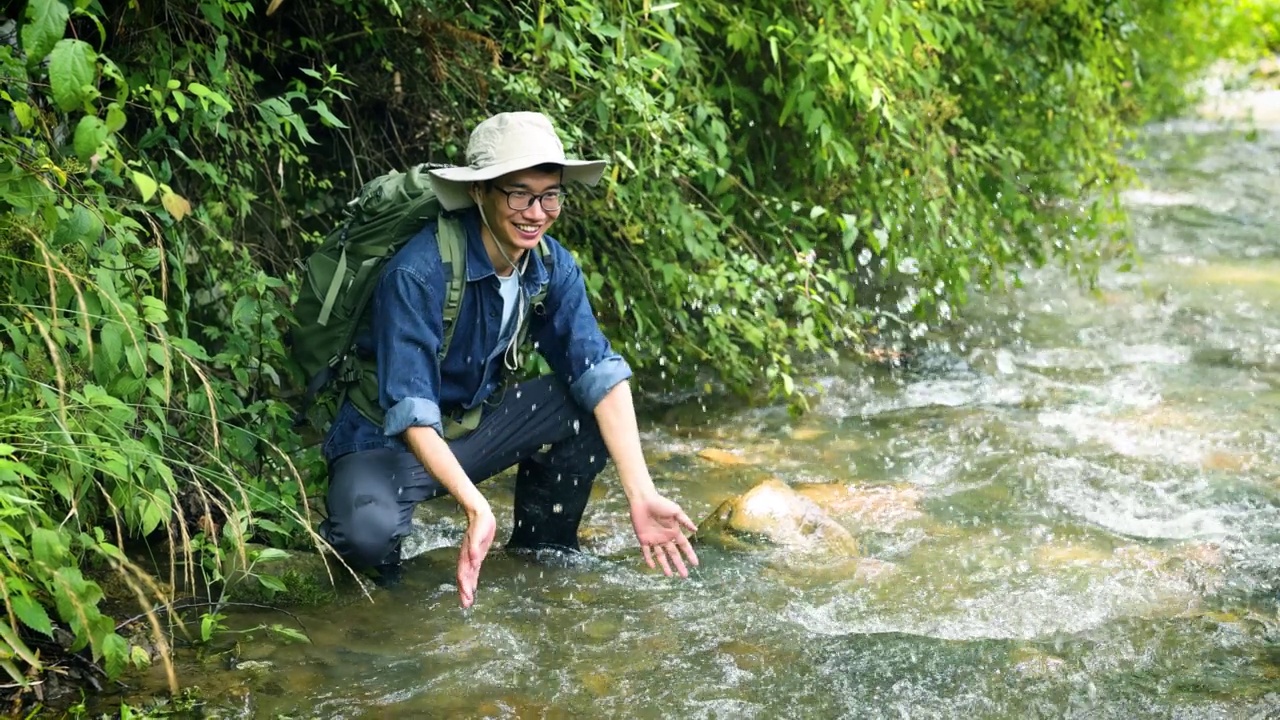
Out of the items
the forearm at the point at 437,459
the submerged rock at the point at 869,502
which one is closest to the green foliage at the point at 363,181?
the forearm at the point at 437,459

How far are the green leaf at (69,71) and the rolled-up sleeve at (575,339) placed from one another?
1649 mm

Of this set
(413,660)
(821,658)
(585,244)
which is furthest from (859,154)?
(413,660)

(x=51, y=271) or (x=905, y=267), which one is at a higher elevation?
(x=51, y=271)

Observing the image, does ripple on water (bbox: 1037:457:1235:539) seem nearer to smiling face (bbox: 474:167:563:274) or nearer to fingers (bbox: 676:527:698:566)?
fingers (bbox: 676:527:698:566)

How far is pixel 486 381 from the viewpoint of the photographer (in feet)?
14.3

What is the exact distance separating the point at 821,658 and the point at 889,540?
1157 mm

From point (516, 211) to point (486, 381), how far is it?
1.96 ft

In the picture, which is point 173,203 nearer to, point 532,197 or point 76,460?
point 76,460

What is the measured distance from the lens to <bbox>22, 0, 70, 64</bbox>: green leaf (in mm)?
3033

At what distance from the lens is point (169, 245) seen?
4379 millimetres

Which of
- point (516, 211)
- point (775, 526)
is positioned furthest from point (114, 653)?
point (775, 526)

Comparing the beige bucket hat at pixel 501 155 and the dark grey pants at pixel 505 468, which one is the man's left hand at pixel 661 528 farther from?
the beige bucket hat at pixel 501 155

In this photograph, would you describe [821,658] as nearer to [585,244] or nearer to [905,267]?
[585,244]

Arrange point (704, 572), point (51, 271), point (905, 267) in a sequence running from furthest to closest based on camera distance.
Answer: point (905, 267) → point (704, 572) → point (51, 271)
